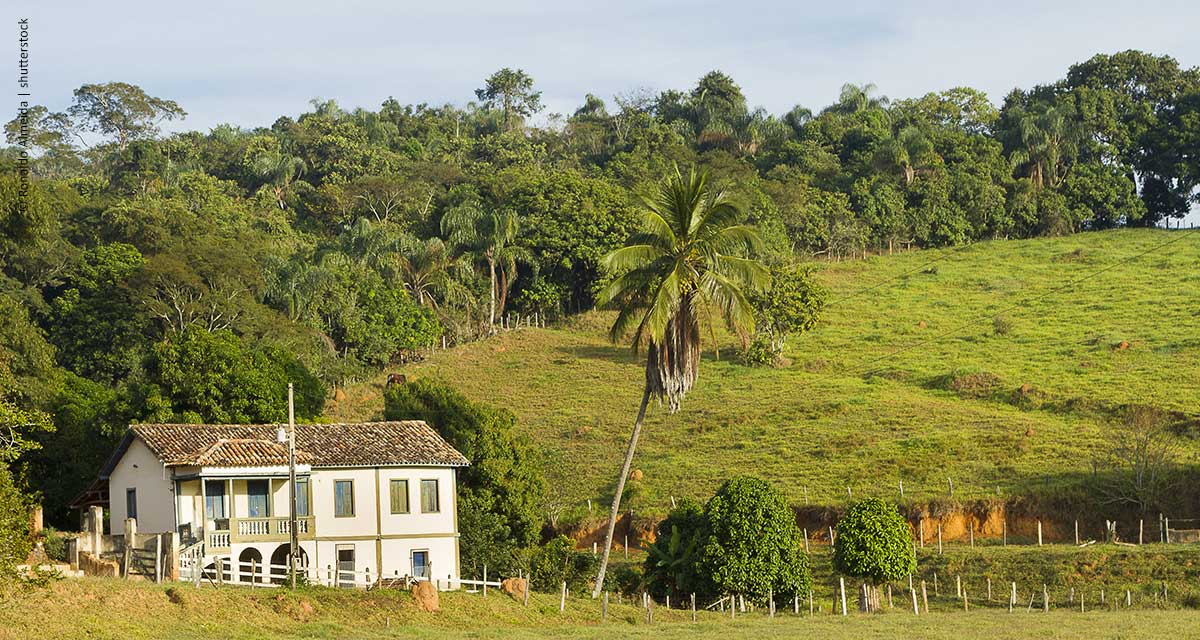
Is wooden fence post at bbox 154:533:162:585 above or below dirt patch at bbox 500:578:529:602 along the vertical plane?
above

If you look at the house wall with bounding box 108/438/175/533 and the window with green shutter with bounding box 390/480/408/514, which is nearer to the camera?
the house wall with bounding box 108/438/175/533

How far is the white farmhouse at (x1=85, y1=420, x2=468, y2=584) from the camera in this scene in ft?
148

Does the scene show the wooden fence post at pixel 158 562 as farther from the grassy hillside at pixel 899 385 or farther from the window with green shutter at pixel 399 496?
the grassy hillside at pixel 899 385

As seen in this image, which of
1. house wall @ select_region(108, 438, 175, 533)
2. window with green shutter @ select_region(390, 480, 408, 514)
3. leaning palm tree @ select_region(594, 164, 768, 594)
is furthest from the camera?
window with green shutter @ select_region(390, 480, 408, 514)

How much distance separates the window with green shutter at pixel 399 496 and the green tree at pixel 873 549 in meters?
13.5

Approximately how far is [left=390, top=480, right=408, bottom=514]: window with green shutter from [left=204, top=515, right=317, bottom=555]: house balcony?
9.91 ft

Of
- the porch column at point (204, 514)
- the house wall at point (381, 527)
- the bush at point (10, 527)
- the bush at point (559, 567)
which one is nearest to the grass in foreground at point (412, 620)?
the bush at point (10, 527)

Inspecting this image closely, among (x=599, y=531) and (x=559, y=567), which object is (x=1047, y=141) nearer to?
(x=599, y=531)

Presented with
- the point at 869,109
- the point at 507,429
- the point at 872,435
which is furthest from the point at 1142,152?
the point at 507,429

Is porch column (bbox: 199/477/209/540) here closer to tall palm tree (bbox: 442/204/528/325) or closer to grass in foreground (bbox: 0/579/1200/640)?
grass in foreground (bbox: 0/579/1200/640)

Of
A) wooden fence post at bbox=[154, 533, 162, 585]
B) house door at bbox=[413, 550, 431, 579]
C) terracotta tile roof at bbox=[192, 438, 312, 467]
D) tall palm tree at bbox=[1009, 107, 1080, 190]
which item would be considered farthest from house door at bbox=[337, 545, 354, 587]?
tall palm tree at bbox=[1009, 107, 1080, 190]

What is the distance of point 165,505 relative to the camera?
4544cm

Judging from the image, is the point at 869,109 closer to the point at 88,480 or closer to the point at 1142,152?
the point at 1142,152

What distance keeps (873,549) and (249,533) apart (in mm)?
18566
